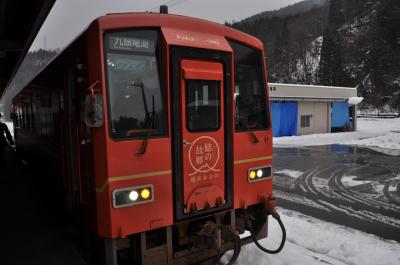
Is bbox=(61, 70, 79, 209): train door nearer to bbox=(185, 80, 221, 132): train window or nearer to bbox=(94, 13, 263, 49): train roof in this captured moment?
bbox=(94, 13, 263, 49): train roof

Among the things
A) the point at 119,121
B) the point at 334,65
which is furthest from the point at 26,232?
the point at 334,65

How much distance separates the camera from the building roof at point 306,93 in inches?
1023

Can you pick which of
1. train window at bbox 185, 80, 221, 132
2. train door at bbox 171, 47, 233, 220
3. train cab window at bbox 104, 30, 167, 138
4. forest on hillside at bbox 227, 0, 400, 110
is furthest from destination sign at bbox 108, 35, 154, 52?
forest on hillside at bbox 227, 0, 400, 110

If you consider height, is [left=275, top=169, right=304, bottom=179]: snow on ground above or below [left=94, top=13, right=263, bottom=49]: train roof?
below

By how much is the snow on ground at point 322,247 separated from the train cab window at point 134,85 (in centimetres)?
237

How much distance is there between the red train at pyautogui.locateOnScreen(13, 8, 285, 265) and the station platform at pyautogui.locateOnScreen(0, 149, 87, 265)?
1.28 m

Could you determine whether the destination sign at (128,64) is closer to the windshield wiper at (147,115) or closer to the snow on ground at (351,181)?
the windshield wiper at (147,115)

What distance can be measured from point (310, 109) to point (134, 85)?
88.7ft

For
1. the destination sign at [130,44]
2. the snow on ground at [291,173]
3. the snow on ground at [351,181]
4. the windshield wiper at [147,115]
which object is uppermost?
the destination sign at [130,44]

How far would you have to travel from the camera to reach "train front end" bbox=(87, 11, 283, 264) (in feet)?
11.5

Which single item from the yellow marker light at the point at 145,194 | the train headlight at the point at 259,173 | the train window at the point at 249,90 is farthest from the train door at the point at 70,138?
the train headlight at the point at 259,173

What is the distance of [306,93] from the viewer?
91.6 feet

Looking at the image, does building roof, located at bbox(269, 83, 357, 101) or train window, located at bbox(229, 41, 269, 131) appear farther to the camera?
building roof, located at bbox(269, 83, 357, 101)

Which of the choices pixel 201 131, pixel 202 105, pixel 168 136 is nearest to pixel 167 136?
pixel 168 136
